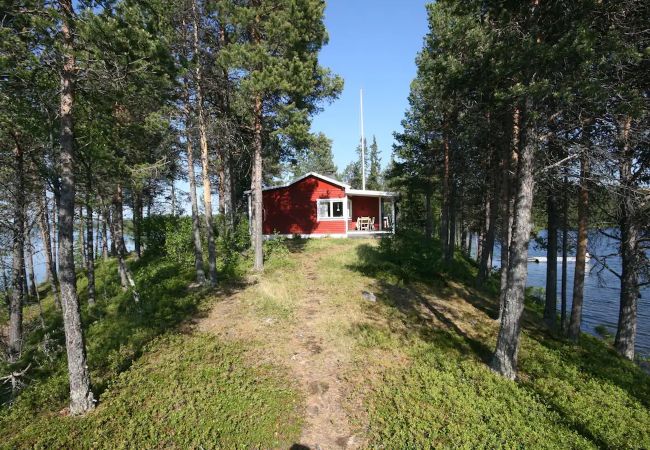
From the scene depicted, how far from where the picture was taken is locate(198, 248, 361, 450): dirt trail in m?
5.61

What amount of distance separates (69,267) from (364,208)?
20.0m

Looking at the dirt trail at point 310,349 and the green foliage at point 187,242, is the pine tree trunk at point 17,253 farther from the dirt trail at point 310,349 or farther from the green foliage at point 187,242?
the dirt trail at point 310,349

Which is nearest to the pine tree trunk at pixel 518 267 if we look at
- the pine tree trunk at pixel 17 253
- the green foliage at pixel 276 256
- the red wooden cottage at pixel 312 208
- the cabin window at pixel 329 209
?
the green foliage at pixel 276 256

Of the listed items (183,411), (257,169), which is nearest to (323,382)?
(183,411)

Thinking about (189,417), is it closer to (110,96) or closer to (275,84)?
(110,96)

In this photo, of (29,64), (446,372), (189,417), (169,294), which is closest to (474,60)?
(446,372)

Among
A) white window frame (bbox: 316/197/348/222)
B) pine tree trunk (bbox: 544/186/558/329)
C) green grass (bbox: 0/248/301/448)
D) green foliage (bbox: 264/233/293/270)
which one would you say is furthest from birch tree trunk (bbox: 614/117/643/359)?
white window frame (bbox: 316/197/348/222)

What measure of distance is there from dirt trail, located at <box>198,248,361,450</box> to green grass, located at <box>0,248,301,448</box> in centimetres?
39

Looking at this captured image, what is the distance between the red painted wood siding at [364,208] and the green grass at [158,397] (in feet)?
51.4

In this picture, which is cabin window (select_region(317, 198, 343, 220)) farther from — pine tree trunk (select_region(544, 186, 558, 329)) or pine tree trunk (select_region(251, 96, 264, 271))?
pine tree trunk (select_region(544, 186, 558, 329))

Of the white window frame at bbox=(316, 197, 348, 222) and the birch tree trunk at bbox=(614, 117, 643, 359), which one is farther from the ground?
the white window frame at bbox=(316, 197, 348, 222)

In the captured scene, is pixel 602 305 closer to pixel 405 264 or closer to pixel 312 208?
pixel 405 264

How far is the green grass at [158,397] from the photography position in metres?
5.32

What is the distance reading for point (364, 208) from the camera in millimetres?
24062
